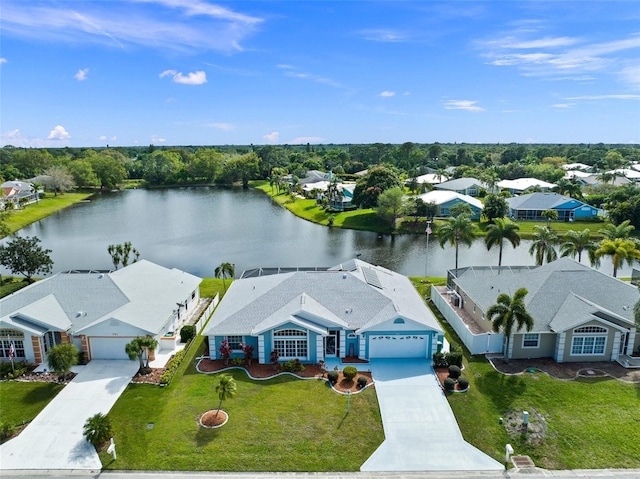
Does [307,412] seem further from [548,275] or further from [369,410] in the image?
[548,275]

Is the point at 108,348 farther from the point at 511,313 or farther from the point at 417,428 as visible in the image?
the point at 511,313

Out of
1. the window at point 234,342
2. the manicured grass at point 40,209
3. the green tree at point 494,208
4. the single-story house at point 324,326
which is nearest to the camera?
the single-story house at point 324,326

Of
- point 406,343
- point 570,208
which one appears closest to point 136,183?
point 570,208

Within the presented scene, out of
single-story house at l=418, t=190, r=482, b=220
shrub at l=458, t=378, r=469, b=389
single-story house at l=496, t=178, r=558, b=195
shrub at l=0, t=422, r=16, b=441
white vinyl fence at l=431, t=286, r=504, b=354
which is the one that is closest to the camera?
shrub at l=0, t=422, r=16, b=441

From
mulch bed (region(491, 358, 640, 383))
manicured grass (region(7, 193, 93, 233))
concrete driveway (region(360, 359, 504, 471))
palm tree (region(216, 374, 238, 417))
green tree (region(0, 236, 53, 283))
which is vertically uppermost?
green tree (region(0, 236, 53, 283))

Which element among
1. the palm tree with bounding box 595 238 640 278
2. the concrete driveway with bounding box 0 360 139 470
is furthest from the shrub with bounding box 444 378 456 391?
the palm tree with bounding box 595 238 640 278

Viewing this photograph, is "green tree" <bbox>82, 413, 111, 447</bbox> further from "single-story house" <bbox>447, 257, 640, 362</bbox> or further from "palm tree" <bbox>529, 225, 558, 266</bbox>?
"palm tree" <bbox>529, 225, 558, 266</bbox>

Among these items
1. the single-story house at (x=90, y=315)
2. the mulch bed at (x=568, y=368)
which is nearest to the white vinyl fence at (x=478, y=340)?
the mulch bed at (x=568, y=368)

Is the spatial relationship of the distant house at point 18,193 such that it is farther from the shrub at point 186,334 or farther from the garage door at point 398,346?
the garage door at point 398,346
